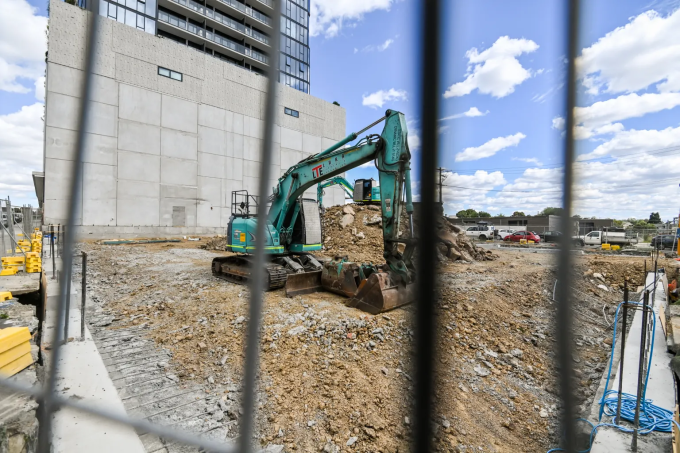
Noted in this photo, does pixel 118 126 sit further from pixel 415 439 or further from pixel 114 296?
pixel 415 439

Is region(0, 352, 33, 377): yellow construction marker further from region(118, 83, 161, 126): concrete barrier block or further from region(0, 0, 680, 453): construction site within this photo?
region(118, 83, 161, 126): concrete barrier block

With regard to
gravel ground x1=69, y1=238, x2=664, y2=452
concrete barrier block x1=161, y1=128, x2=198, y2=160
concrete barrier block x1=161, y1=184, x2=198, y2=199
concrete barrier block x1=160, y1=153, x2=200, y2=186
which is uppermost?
concrete barrier block x1=161, y1=128, x2=198, y2=160

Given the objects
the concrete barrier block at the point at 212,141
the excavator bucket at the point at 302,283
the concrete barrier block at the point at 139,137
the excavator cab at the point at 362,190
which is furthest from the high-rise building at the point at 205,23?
the excavator bucket at the point at 302,283

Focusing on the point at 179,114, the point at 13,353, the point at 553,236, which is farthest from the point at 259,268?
the point at 179,114

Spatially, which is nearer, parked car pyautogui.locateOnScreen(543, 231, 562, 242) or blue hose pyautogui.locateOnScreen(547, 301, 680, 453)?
parked car pyautogui.locateOnScreen(543, 231, 562, 242)

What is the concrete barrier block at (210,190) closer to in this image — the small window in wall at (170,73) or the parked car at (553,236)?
the small window in wall at (170,73)

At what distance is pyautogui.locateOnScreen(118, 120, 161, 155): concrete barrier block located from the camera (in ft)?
61.6

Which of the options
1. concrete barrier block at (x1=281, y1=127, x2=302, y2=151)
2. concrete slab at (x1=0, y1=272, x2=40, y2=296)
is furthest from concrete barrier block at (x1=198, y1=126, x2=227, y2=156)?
concrete slab at (x1=0, y1=272, x2=40, y2=296)

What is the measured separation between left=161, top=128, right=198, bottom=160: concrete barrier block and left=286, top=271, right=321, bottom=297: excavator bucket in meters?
17.5

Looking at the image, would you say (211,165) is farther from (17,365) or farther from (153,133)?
(17,365)

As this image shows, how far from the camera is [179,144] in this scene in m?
20.7

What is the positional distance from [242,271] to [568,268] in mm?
7429

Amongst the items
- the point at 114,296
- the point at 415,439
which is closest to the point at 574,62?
the point at 415,439

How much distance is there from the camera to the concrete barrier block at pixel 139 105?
744 inches
